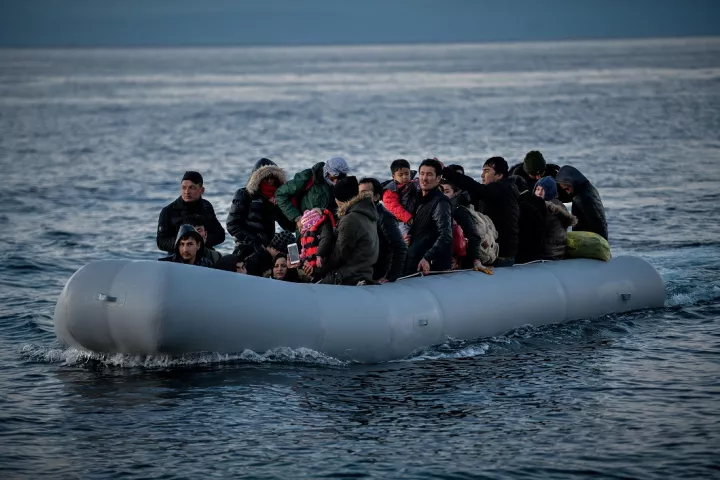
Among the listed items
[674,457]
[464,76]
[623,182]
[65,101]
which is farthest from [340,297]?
[464,76]

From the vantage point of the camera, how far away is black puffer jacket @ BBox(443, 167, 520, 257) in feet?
45.4

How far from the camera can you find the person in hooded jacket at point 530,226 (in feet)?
47.3

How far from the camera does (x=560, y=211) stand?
47.8ft

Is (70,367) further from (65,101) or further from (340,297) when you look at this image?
(65,101)

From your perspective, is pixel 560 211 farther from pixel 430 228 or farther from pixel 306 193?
pixel 306 193

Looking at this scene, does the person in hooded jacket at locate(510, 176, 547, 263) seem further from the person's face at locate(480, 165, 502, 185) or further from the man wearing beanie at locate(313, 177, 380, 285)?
the man wearing beanie at locate(313, 177, 380, 285)

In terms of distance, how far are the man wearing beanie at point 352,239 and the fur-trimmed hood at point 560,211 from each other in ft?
8.47

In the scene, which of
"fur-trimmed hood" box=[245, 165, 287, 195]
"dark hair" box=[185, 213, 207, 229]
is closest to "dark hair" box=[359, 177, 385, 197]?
"fur-trimmed hood" box=[245, 165, 287, 195]

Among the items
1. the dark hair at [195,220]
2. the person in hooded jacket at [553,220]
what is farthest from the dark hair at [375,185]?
the person in hooded jacket at [553,220]

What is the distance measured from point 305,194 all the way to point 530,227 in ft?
9.07

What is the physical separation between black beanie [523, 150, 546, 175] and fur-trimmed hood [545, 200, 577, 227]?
883mm

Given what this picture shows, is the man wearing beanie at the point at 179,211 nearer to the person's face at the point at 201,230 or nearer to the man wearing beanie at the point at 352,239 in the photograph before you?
the person's face at the point at 201,230

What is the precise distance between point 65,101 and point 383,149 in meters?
42.0

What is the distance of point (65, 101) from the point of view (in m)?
79.0
